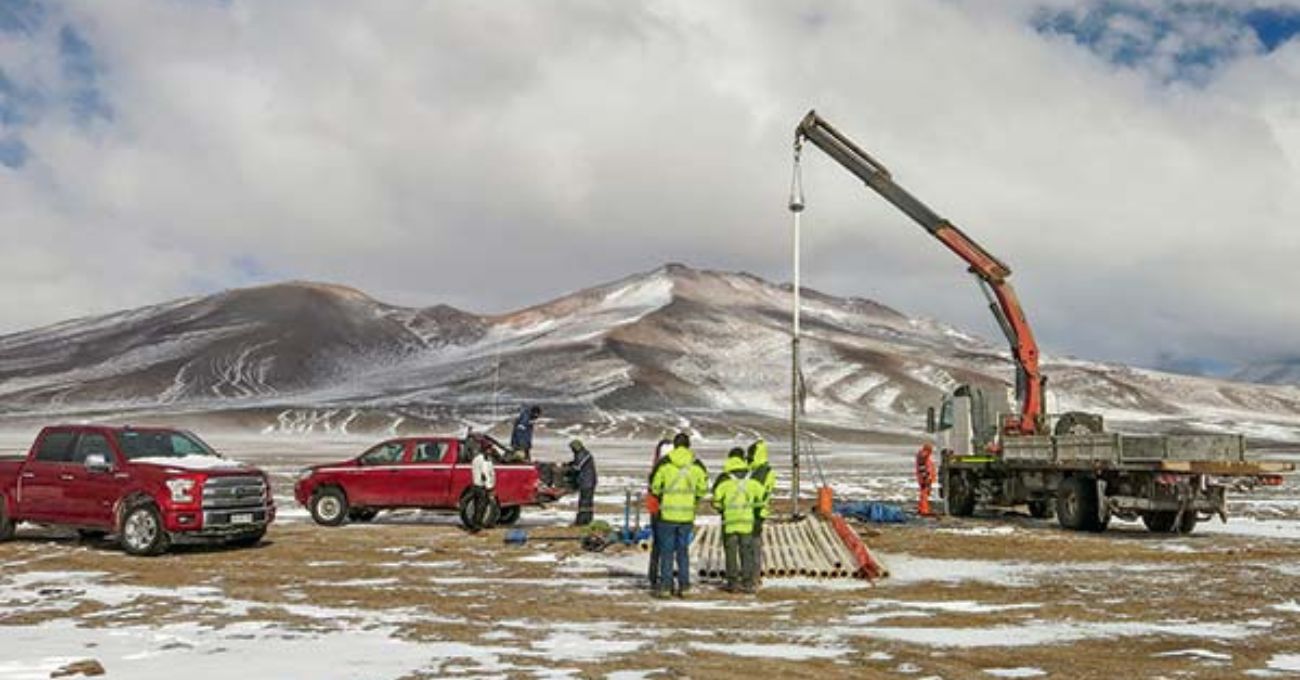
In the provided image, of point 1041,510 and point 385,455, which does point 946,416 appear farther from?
point 385,455

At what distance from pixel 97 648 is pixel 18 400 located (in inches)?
7754

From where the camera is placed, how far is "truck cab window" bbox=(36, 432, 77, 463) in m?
20.4

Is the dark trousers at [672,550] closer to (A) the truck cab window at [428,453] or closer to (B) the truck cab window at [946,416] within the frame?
(A) the truck cab window at [428,453]

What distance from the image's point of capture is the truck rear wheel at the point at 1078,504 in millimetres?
24953

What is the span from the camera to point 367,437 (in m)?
126

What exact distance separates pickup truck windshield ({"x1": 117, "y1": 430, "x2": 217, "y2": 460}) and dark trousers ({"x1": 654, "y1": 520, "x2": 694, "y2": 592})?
30.9 ft

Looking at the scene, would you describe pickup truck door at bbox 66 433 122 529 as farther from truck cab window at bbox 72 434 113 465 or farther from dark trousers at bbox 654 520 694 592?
dark trousers at bbox 654 520 694 592

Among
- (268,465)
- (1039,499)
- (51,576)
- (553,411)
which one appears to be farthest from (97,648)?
(553,411)

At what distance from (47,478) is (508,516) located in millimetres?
9060

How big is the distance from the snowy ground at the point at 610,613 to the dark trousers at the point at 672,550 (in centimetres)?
41

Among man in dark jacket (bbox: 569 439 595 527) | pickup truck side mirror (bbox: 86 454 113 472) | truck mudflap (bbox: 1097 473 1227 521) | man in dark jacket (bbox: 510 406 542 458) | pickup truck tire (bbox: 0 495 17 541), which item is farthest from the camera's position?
man in dark jacket (bbox: 510 406 542 458)

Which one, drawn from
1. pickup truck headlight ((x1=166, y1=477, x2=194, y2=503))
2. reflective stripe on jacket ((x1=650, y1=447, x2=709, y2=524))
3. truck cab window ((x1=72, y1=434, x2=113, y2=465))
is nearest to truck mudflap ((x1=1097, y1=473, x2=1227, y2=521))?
reflective stripe on jacket ((x1=650, y1=447, x2=709, y2=524))

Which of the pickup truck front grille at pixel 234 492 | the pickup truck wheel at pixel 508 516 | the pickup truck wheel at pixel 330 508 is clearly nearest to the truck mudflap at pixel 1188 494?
the pickup truck wheel at pixel 508 516

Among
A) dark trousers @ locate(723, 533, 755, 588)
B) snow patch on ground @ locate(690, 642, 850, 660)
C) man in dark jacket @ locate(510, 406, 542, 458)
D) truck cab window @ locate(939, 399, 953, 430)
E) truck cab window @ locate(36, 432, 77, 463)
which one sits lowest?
snow patch on ground @ locate(690, 642, 850, 660)
